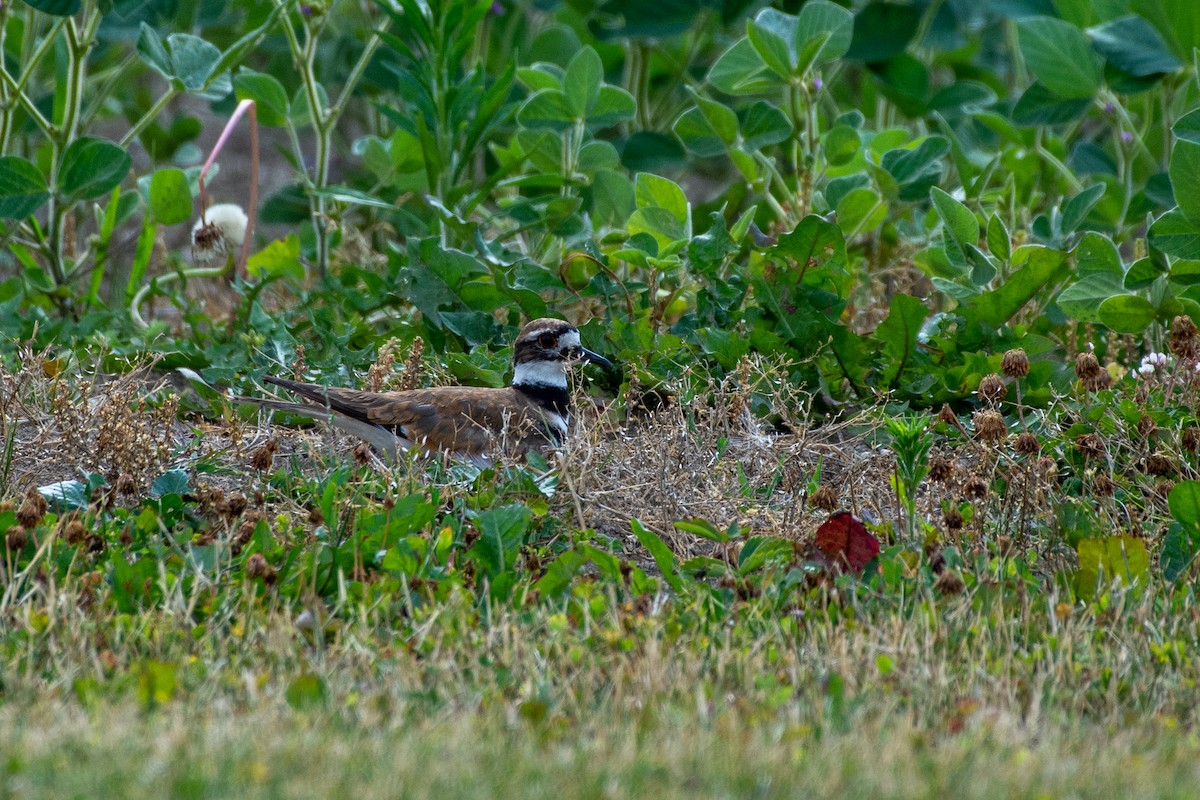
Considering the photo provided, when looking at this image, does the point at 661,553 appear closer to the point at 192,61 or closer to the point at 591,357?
the point at 591,357

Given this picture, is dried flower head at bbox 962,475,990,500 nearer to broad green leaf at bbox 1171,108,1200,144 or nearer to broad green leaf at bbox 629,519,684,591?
broad green leaf at bbox 629,519,684,591

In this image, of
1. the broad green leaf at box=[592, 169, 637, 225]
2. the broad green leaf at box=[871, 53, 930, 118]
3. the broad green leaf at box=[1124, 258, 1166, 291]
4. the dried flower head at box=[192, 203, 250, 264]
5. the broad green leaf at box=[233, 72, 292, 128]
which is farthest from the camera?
the broad green leaf at box=[871, 53, 930, 118]

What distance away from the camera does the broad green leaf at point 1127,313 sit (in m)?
5.46

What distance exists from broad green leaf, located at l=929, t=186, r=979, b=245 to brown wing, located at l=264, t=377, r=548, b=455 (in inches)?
70.8

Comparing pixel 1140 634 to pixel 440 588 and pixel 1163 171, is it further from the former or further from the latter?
pixel 1163 171

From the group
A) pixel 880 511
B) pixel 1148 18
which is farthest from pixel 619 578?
pixel 1148 18

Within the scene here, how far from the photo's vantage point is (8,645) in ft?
11.2

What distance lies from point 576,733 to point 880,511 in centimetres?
167

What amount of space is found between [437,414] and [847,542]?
5.66ft

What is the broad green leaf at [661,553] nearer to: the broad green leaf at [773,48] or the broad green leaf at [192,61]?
the broad green leaf at [773,48]

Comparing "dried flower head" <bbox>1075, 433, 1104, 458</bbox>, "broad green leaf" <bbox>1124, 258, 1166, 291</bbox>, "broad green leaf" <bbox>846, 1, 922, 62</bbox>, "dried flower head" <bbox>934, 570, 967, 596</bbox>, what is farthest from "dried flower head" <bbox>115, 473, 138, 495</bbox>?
"broad green leaf" <bbox>846, 1, 922, 62</bbox>

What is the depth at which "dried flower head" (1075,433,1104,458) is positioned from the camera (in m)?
4.48

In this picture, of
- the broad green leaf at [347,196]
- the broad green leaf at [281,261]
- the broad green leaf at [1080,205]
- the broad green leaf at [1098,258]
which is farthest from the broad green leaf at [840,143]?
the broad green leaf at [281,261]

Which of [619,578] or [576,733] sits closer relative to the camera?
[576,733]
